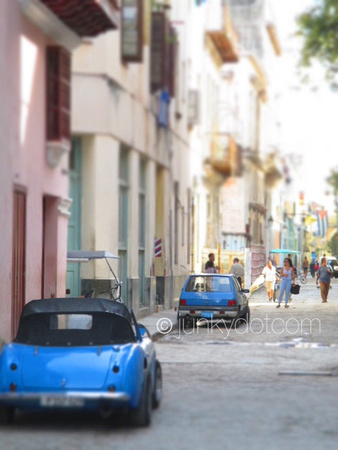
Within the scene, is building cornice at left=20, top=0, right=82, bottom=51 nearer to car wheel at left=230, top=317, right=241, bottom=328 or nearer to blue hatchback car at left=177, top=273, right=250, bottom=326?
blue hatchback car at left=177, top=273, right=250, bottom=326

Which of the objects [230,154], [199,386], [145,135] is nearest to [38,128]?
[199,386]

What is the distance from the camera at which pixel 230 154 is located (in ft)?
138

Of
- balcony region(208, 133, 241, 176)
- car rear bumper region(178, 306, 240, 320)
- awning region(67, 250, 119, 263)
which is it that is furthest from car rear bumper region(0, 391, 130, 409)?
balcony region(208, 133, 241, 176)

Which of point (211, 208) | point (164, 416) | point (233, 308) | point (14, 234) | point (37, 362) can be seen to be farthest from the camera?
point (211, 208)

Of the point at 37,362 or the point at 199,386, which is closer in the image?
the point at 37,362

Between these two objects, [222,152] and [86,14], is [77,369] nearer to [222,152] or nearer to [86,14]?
[86,14]

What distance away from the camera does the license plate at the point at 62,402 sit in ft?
34.1

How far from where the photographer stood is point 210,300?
88.1 ft

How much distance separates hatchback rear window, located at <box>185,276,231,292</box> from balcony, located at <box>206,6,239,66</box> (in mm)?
17917

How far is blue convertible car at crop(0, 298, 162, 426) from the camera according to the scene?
1049 cm

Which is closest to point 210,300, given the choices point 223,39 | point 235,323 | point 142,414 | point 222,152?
point 235,323

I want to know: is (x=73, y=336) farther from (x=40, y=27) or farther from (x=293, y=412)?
(x=40, y=27)

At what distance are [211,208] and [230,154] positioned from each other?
18.9 feet

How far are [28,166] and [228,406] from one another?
333 inches
